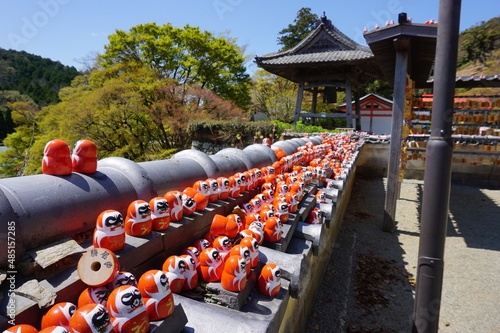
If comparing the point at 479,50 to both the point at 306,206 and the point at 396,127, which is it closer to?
the point at 396,127

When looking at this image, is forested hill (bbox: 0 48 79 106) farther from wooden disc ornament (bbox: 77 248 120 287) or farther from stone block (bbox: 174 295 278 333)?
stone block (bbox: 174 295 278 333)

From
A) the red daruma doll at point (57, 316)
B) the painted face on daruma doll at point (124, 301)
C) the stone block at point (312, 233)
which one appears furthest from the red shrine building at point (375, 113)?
the red daruma doll at point (57, 316)

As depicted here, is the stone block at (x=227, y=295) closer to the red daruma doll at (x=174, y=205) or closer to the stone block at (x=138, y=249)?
the stone block at (x=138, y=249)

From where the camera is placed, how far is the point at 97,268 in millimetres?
1333

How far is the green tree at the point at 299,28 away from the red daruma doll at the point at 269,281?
39.4 metres

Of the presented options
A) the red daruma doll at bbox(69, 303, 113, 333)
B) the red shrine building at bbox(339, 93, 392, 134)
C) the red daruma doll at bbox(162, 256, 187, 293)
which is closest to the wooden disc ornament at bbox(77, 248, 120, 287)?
the red daruma doll at bbox(69, 303, 113, 333)

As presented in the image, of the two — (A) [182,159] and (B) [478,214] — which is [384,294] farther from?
(B) [478,214]

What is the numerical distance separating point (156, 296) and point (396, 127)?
7.78 meters

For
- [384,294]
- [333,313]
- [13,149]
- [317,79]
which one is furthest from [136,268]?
[13,149]

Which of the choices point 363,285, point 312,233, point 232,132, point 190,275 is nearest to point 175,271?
point 190,275

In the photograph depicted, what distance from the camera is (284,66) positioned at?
53.3ft

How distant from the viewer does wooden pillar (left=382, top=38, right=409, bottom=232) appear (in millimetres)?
7379

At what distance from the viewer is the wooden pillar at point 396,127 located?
24.2 ft

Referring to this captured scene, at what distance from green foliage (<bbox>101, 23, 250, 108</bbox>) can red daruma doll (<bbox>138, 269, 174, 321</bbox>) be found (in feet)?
64.7
